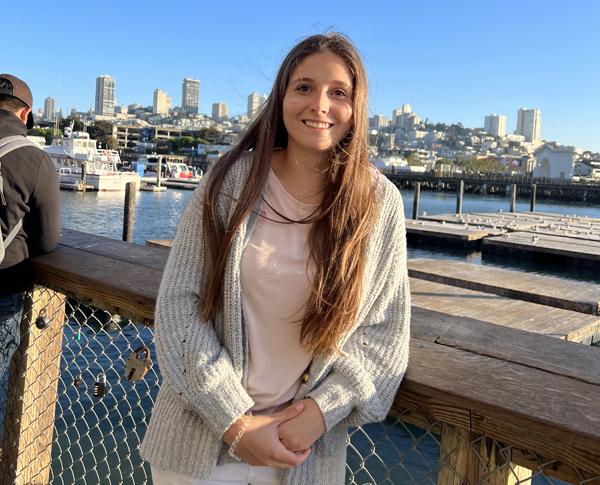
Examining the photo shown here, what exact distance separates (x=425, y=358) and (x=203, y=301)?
0.49 meters

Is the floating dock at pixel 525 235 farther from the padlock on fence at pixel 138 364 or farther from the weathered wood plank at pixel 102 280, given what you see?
the padlock on fence at pixel 138 364

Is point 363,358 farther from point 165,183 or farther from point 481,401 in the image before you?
point 165,183

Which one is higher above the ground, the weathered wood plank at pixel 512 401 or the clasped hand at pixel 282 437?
the weathered wood plank at pixel 512 401

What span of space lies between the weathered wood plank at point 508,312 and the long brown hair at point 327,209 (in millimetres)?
7549

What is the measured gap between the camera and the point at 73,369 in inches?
328

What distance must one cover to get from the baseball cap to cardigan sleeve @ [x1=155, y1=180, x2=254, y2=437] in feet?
4.54

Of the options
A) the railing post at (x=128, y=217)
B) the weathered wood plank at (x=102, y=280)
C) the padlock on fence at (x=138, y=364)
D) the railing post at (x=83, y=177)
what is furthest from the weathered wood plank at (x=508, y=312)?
the railing post at (x=83, y=177)

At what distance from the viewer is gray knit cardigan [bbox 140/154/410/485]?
4.61 ft

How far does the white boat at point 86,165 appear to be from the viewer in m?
51.3

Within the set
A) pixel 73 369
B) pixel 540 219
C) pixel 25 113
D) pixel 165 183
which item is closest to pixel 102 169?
pixel 165 183

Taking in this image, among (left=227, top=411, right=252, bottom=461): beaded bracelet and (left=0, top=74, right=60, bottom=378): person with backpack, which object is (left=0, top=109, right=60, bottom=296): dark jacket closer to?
(left=0, top=74, right=60, bottom=378): person with backpack

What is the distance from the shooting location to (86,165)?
53.4m

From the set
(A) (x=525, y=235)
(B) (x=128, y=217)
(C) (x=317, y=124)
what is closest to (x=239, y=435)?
(C) (x=317, y=124)

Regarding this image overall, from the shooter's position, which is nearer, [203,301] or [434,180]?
[203,301]
